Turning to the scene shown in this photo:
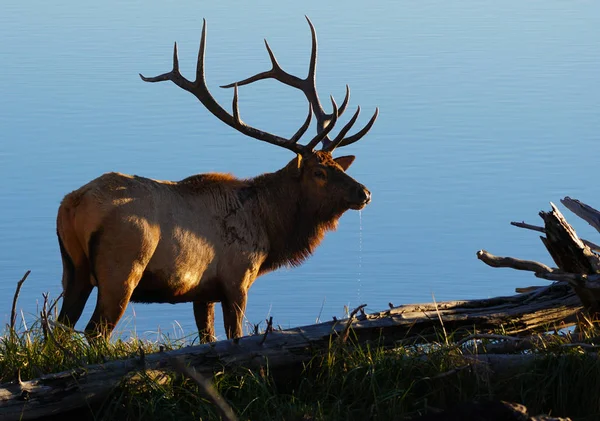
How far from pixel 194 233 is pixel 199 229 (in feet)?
0.21

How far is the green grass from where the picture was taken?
191 inches

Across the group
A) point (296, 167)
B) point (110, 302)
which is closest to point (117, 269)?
point (110, 302)

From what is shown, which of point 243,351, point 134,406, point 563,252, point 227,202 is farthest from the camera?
point 227,202

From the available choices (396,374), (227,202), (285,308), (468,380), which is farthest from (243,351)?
(285,308)

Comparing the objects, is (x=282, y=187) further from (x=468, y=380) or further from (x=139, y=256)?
(x=468, y=380)

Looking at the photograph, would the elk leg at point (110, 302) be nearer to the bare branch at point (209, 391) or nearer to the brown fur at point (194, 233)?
the brown fur at point (194, 233)

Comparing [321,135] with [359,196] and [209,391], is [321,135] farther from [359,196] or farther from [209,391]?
[209,391]

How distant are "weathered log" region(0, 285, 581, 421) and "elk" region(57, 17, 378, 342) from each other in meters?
0.88

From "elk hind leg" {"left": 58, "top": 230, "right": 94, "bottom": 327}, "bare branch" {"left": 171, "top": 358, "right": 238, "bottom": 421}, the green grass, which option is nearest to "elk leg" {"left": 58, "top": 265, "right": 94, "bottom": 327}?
"elk hind leg" {"left": 58, "top": 230, "right": 94, "bottom": 327}

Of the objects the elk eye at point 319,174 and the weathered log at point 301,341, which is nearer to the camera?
the weathered log at point 301,341

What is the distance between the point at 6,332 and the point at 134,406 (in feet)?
5.13

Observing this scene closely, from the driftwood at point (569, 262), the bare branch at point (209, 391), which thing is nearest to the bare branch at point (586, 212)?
the driftwood at point (569, 262)

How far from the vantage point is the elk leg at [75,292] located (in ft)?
21.5

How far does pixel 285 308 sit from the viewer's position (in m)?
11.1
